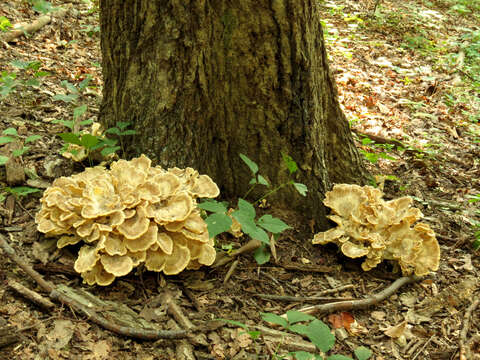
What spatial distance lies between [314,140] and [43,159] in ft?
9.77

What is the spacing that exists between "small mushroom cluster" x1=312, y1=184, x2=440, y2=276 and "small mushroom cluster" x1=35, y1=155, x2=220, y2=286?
1.40 metres

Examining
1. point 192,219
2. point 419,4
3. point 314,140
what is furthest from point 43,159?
point 419,4

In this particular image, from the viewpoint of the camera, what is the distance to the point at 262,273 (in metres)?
3.74

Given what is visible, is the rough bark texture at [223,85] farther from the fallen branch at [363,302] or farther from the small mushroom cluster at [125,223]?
the fallen branch at [363,302]

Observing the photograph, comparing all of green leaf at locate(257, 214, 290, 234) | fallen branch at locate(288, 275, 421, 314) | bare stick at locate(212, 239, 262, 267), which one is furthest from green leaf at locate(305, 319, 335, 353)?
bare stick at locate(212, 239, 262, 267)

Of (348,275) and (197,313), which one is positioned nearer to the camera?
(197,313)

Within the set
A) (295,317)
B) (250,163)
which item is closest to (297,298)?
(295,317)

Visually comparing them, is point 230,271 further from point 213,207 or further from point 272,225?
point 213,207

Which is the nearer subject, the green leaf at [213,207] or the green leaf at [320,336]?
the green leaf at [320,336]

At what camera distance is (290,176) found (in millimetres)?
4156

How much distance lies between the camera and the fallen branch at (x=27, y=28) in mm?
6945

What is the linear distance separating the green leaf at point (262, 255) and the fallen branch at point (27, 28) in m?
6.08

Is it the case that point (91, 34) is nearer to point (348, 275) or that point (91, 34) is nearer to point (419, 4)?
point (348, 275)

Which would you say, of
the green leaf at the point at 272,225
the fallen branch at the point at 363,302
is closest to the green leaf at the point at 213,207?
the green leaf at the point at 272,225
